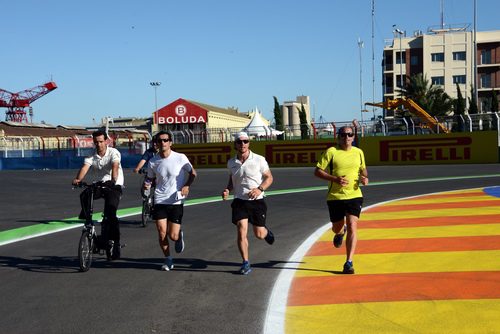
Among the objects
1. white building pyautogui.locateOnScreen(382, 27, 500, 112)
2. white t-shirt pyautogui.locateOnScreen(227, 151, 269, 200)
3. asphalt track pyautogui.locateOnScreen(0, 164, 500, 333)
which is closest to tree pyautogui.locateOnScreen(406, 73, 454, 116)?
white building pyautogui.locateOnScreen(382, 27, 500, 112)

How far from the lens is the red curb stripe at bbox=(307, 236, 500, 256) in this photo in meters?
7.47

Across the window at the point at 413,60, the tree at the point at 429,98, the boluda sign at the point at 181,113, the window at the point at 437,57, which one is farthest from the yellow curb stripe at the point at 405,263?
the boluda sign at the point at 181,113

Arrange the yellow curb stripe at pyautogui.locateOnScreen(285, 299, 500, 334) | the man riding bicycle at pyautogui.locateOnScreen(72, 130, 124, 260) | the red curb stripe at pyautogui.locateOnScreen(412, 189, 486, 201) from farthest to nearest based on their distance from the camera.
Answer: the red curb stripe at pyautogui.locateOnScreen(412, 189, 486, 201) < the man riding bicycle at pyautogui.locateOnScreen(72, 130, 124, 260) < the yellow curb stripe at pyautogui.locateOnScreen(285, 299, 500, 334)

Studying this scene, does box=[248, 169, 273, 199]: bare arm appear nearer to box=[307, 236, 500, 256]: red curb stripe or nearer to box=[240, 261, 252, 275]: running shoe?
box=[240, 261, 252, 275]: running shoe

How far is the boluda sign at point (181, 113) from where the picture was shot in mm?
74812

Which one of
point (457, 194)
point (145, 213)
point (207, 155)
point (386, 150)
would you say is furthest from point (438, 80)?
point (145, 213)

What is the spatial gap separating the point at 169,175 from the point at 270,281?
178cm

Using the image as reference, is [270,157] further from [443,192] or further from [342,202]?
[342,202]

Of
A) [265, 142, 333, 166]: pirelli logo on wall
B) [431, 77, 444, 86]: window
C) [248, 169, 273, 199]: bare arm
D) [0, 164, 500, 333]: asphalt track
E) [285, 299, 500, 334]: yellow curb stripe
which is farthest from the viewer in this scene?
[431, 77, 444, 86]: window

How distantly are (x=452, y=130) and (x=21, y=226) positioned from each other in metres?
24.4

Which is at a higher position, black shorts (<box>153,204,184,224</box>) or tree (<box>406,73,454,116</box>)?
tree (<box>406,73,454,116</box>)

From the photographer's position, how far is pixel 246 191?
20.8 ft

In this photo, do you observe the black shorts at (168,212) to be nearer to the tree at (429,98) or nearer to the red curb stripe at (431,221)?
the red curb stripe at (431,221)

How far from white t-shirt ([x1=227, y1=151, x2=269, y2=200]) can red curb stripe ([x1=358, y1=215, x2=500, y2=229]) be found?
3.85 metres
